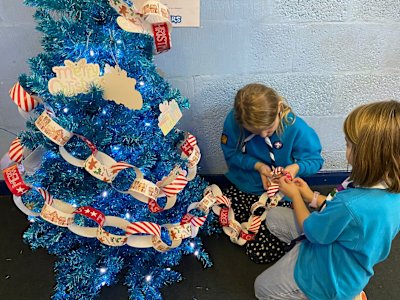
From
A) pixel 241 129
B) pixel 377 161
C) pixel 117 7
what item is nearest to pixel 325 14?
pixel 241 129

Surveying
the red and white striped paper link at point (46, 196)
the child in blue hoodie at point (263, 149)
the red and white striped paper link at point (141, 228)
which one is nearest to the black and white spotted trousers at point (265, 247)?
the child in blue hoodie at point (263, 149)

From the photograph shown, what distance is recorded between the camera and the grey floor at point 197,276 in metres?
1.63

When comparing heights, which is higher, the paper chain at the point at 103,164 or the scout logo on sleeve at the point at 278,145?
the paper chain at the point at 103,164

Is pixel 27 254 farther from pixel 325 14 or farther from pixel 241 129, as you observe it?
pixel 325 14

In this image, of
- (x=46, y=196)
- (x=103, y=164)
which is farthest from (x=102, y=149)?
(x=46, y=196)

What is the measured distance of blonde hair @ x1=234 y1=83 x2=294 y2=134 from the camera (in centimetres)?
152

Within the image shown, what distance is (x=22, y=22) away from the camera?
4.94ft

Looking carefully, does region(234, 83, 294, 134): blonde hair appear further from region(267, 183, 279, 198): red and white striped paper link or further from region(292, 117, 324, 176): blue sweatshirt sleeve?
region(267, 183, 279, 198): red and white striped paper link

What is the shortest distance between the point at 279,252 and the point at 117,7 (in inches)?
49.7

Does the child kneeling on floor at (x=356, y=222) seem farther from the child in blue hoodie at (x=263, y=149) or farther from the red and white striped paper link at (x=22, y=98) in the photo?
the red and white striped paper link at (x=22, y=98)

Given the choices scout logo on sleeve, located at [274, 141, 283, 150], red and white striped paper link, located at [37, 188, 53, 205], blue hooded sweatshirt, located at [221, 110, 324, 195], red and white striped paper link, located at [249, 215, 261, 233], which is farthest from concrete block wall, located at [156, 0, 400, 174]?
red and white striped paper link, located at [37, 188, 53, 205]

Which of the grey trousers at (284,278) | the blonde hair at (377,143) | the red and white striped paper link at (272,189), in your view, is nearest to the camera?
the blonde hair at (377,143)

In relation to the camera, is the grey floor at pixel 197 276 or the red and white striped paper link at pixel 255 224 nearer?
the grey floor at pixel 197 276

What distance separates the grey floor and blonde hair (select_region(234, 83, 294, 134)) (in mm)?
647
